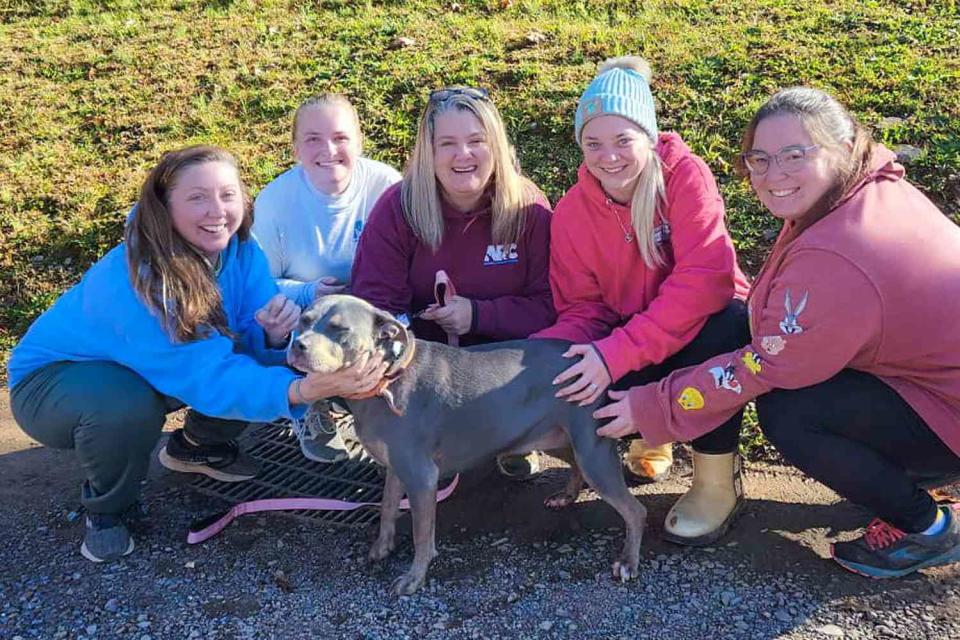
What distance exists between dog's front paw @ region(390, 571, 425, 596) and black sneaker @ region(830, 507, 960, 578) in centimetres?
194

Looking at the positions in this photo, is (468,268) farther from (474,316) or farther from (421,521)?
(421,521)

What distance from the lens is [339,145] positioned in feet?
17.3

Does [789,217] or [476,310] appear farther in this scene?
[476,310]

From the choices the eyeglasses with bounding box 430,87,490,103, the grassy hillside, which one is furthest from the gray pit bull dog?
the grassy hillside

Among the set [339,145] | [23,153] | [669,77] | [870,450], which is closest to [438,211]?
[339,145]

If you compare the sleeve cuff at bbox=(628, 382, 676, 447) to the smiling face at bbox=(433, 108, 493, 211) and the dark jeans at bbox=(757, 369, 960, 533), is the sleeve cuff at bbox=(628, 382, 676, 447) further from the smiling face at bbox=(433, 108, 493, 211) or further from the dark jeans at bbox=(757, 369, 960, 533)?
the smiling face at bbox=(433, 108, 493, 211)

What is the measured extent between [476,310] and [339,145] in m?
1.42

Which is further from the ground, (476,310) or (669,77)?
(669,77)

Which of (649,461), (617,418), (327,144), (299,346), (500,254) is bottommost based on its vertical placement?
(649,461)

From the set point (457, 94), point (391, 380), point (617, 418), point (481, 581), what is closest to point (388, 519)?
point (481, 581)

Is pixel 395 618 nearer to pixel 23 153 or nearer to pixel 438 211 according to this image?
pixel 438 211

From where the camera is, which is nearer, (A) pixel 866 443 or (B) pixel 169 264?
(A) pixel 866 443

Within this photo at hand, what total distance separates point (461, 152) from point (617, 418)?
160 centimetres

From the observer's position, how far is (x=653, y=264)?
14.2 ft
